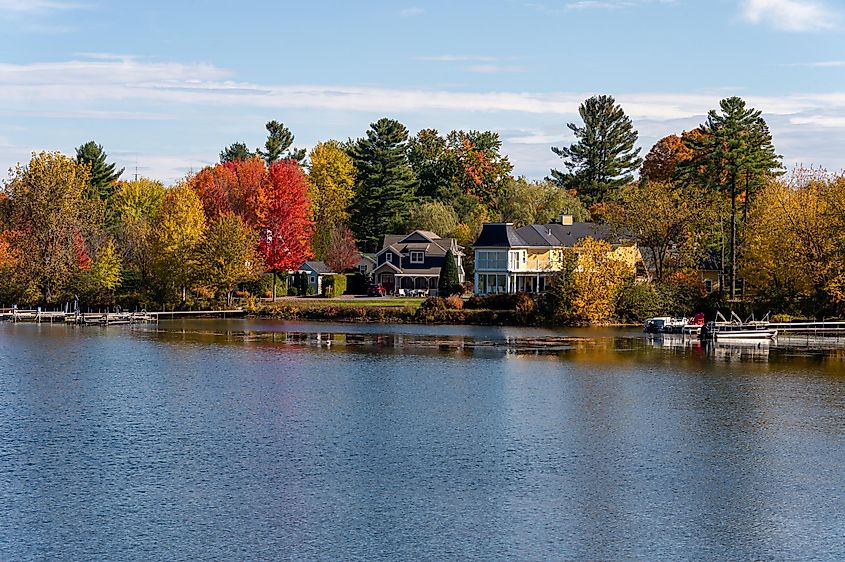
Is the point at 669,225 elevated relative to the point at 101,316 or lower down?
elevated

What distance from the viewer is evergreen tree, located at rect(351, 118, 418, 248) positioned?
124m

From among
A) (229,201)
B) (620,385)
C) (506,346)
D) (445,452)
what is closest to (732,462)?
(445,452)

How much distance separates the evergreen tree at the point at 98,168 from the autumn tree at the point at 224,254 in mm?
40556

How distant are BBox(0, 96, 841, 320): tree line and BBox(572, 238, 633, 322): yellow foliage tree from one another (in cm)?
405

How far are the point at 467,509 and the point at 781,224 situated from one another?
56060mm

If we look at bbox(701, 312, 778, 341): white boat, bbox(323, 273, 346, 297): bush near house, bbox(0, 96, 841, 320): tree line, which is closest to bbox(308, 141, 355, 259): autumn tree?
bbox(0, 96, 841, 320): tree line

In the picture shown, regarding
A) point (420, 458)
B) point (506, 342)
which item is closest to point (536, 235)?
point (506, 342)

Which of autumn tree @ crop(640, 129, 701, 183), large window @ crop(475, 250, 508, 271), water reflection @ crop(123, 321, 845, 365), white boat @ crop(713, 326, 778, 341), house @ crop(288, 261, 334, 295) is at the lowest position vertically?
water reflection @ crop(123, 321, 845, 365)

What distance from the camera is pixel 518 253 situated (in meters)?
97.9

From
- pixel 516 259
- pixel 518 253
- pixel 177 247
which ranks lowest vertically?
pixel 516 259

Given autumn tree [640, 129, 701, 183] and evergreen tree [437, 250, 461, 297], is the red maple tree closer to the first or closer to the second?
evergreen tree [437, 250, 461, 297]

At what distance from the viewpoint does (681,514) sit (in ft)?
81.9

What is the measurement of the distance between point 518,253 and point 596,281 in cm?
1969

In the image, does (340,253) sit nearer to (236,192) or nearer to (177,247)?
(236,192)
